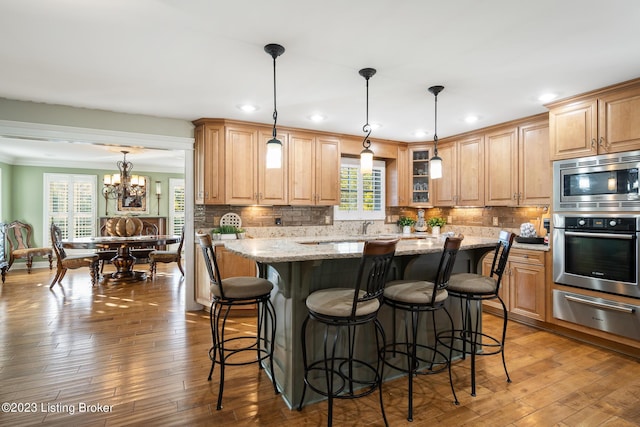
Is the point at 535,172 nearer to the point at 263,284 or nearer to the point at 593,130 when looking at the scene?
the point at 593,130

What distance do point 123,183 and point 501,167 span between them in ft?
21.8

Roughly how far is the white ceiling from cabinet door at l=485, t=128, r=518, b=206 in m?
0.62

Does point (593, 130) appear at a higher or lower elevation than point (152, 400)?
higher

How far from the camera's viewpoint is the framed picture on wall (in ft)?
26.3

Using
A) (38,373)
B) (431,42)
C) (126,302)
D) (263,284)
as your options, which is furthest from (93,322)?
(431,42)

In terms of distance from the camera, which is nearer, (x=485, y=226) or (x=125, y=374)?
(x=125, y=374)

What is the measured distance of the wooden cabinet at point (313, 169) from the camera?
462 cm

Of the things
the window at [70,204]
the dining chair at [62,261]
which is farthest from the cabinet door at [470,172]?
the window at [70,204]

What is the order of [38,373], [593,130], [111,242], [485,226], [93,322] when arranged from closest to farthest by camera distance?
[38,373] < [593,130] < [93,322] < [485,226] < [111,242]

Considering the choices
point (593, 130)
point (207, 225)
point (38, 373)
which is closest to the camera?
point (38, 373)

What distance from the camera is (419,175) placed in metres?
5.45

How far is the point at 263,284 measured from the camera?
2.28 meters

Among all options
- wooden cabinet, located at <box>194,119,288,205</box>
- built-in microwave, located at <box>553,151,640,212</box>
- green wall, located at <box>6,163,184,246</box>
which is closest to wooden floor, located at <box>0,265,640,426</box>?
built-in microwave, located at <box>553,151,640,212</box>

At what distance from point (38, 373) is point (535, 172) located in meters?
5.15
